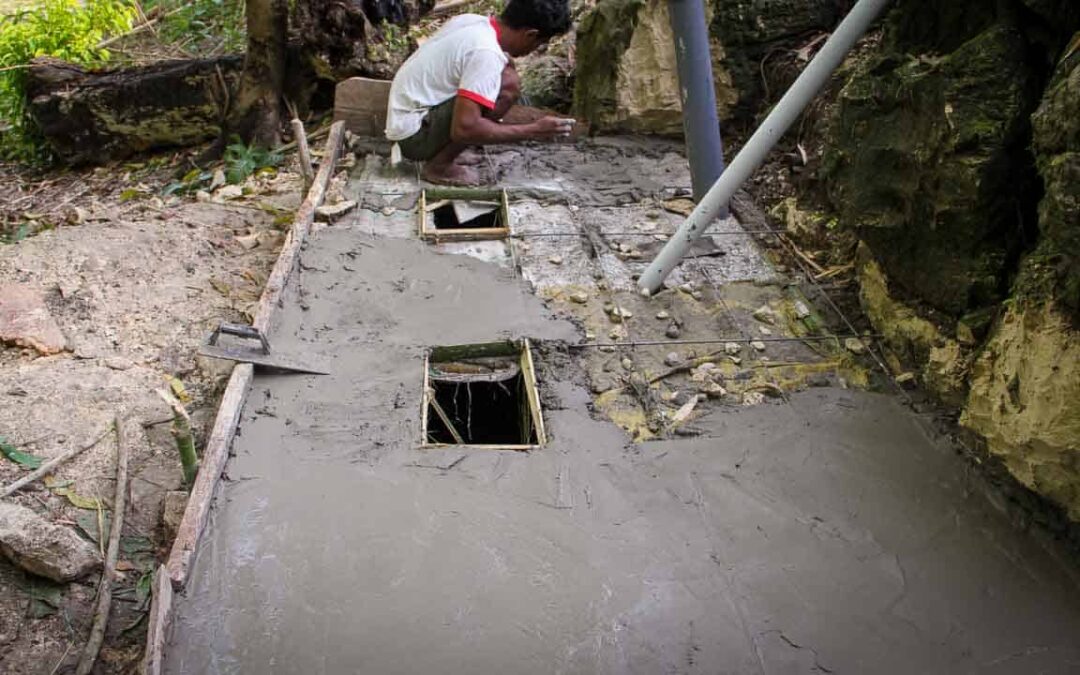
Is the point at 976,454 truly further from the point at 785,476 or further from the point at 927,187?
the point at 927,187

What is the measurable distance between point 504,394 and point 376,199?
1752mm

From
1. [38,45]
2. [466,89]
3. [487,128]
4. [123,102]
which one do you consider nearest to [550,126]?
[487,128]

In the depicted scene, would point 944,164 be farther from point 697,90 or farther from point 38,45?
point 38,45

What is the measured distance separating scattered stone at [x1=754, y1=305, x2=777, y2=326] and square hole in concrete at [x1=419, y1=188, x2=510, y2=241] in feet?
4.80

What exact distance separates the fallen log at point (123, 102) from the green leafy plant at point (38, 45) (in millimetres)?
270

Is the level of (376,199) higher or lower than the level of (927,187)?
lower

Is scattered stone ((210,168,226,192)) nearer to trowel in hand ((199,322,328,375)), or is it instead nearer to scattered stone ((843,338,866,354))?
trowel in hand ((199,322,328,375))

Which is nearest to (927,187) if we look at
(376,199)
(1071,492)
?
(1071,492)

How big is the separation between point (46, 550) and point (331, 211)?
226 centimetres

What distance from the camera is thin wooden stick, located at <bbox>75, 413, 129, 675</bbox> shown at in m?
2.16

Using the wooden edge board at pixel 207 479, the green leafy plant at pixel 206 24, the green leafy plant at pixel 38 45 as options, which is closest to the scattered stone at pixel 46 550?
the wooden edge board at pixel 207 479

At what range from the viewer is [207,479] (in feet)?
7.90

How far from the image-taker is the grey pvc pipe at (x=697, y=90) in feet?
13.2

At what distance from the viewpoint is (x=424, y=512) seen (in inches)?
94.7
